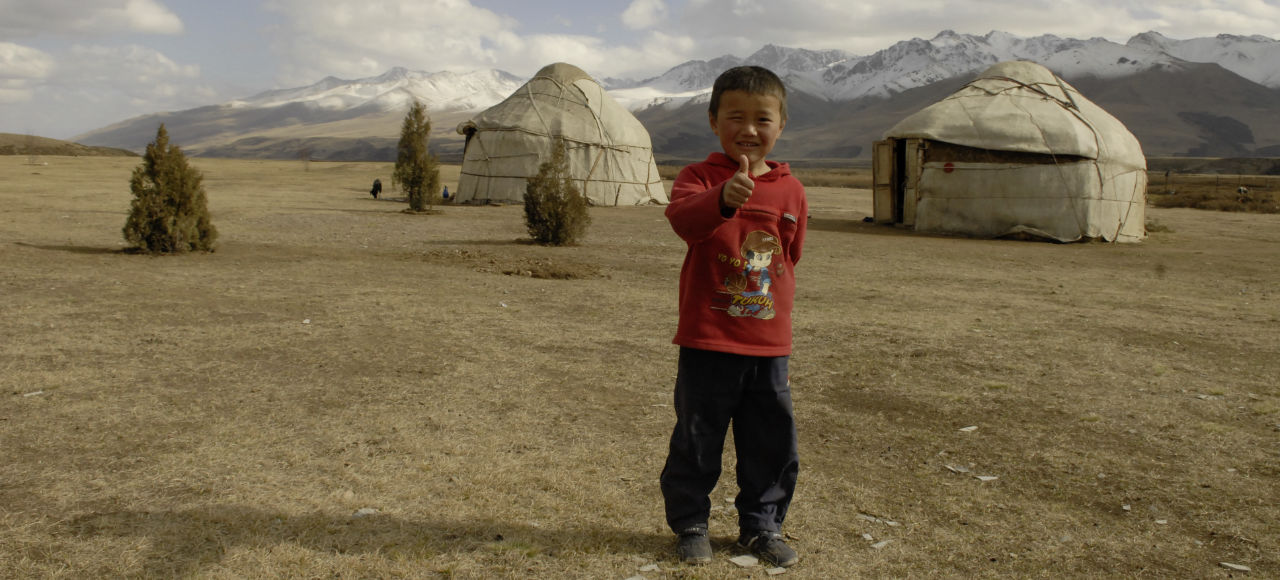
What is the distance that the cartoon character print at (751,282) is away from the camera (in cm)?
243

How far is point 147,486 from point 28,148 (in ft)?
204

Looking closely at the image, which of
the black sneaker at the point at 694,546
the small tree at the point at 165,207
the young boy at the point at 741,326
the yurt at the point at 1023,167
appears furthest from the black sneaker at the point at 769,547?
the yurt at the point at 1023,167

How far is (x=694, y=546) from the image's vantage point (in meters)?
2.54

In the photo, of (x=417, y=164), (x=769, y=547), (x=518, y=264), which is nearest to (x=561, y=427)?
(x=769, y=547)

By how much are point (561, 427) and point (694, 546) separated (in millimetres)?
1392

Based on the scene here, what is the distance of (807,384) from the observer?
471 centimetres

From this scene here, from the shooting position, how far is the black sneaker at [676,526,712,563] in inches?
99.5

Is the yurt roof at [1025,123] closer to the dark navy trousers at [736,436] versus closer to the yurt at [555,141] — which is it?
the yurt at [555,141]

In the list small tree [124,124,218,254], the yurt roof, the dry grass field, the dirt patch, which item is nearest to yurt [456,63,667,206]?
the yurt roof

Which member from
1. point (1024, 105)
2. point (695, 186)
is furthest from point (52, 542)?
point (1024, 105)

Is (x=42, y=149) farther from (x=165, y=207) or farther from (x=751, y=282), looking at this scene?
(x=751, y=282)

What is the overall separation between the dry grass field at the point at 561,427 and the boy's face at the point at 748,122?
48.3 inches

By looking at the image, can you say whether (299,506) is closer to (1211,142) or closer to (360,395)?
(360,395)

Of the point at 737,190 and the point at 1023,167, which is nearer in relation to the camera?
the point at 737,190
